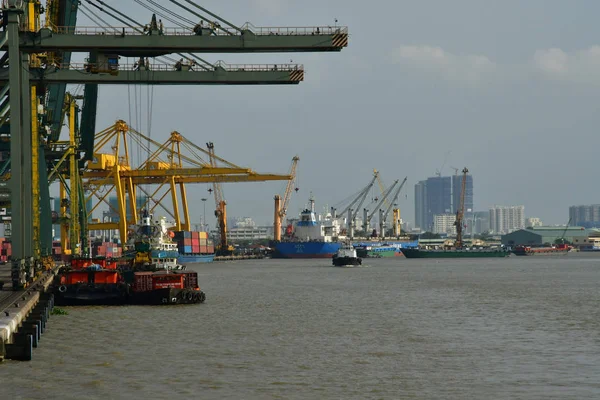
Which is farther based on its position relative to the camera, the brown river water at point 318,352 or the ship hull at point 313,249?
the ship hull at point 313,249

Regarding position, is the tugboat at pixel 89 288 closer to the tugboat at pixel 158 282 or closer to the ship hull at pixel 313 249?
the tugboat at pixel 158 282

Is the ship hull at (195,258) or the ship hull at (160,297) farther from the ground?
the ship hull at (160,297)

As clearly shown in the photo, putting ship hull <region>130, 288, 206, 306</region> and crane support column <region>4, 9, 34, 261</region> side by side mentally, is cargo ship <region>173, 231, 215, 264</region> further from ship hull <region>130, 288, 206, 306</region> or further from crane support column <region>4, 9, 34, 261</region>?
crane support column <region>4, 9, 34, 261</region>

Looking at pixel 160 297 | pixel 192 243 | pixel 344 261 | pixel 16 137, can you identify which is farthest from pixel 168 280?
pixel 192 243

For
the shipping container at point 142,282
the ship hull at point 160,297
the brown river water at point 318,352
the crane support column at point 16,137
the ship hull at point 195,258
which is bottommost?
the ship hull at point 195,258

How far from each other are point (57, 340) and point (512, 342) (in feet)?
49.1

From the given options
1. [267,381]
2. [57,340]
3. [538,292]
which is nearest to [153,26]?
[57,340]

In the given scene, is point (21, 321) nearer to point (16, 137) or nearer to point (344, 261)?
point (16, 137)

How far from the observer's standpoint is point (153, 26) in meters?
43.5

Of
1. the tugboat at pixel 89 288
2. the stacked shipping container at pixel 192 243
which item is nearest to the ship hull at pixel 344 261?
the stacked shipping container at pixel 192 243

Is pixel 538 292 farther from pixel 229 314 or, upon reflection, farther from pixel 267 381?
pixel 267 381

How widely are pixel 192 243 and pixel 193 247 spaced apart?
1027 mm

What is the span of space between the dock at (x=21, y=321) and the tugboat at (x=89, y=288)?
3.19m

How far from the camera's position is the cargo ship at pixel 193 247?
157 meters
